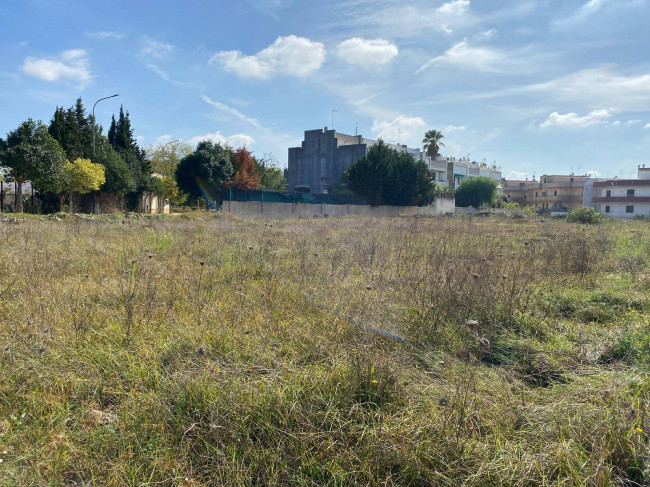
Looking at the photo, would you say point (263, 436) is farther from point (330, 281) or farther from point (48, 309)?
point (330, 281)

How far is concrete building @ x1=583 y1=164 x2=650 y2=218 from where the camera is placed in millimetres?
59406

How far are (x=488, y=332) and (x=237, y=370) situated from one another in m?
2.28

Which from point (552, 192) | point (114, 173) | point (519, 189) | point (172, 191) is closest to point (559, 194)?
point (552, 192)

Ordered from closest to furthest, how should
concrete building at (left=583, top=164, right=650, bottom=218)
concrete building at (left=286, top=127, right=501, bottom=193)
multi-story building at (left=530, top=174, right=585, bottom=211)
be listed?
concrete building at (left=286, top=127, right=501, bottom=193) → concrete building at (left=583, top=164, right=650, bottom=218) → multi-story building at (left=530, top=174, right=585, bottom=211)

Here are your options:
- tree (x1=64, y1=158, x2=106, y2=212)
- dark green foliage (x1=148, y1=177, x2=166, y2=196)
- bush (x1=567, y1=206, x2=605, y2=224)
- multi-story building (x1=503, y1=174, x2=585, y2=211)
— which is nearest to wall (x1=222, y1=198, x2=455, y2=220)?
tree (x1=64, y1=158, x2=106, y2=212)

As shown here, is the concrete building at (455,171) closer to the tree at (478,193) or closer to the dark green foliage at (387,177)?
the tree at (478,193)

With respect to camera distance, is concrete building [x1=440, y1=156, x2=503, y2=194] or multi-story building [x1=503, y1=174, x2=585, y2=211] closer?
concrete building [x1=440, y1=156, x2=503, y2=194]

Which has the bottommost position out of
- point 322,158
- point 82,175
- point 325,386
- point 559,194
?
point 325,386

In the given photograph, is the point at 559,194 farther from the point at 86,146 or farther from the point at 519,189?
the point at 86,146

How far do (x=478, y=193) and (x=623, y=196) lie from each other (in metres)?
22.0

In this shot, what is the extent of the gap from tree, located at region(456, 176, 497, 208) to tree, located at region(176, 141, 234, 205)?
137 ft

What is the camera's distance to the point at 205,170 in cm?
3306

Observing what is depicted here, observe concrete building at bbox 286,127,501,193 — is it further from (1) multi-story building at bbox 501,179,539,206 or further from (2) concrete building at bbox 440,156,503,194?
(1) multi-story building at bbox 501,179,539,206

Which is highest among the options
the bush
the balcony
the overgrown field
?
the balcony
